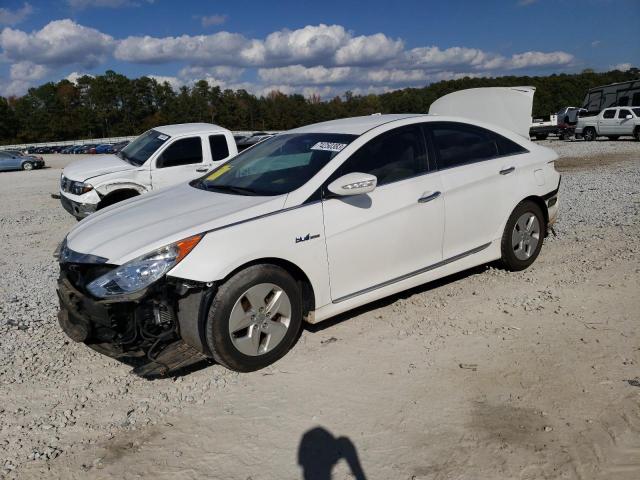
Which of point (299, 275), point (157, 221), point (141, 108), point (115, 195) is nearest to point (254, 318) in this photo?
point (299, 275)

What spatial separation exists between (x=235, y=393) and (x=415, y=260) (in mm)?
1860

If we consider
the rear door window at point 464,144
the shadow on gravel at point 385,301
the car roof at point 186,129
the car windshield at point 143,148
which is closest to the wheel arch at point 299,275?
the shadow on gravel at point 385,301

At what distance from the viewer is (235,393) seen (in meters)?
3.51

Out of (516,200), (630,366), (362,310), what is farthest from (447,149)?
(630,366)

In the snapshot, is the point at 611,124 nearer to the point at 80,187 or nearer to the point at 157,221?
the point at 80,187

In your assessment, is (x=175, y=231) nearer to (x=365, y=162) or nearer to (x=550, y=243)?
(x=365, y=162)

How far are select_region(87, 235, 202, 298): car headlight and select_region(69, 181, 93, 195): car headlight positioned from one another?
18.4 feet

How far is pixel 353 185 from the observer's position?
154 inches

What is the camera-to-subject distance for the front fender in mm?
3443

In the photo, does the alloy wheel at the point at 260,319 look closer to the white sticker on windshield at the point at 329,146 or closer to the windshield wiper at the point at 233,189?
the windshield wiper at the point at 233,189

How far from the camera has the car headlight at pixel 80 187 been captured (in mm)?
8531

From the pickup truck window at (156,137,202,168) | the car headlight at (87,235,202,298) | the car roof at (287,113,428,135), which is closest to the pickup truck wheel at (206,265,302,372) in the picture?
the car headlight at (87,235,202,298)

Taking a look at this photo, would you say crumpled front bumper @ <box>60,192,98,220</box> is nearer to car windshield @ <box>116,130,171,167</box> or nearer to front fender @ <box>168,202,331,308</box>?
car windshield @ <box>116,130,171,167</box>

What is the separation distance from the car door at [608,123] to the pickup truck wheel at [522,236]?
25360 millimetres
